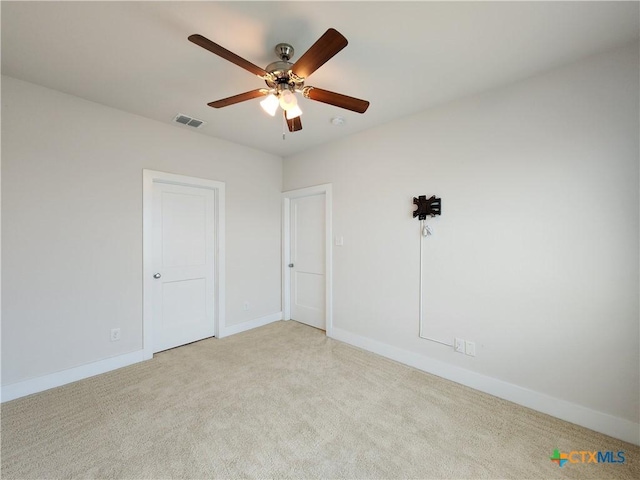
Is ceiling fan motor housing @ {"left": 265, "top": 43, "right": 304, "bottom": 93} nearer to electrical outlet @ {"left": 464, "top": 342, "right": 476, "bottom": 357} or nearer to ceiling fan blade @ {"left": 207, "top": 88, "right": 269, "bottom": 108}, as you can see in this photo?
ceiling fan blade @ {"left": 207, "top": 88, "right": 269, "bottom": 108}

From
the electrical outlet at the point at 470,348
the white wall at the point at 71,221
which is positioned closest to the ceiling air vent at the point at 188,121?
the white wall at the point at 71,221

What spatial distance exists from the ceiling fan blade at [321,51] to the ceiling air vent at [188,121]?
178 centimetres

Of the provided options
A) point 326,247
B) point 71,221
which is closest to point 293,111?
point 326,247

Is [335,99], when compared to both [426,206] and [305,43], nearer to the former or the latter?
[305,43]

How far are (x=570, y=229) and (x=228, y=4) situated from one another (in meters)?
2.65

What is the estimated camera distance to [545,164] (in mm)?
2023

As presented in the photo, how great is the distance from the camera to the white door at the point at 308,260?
378 cm

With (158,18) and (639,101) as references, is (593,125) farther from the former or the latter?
(158,18)

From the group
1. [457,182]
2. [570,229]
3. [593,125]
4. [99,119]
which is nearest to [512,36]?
[593,125]

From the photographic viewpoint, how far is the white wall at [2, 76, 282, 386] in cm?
216

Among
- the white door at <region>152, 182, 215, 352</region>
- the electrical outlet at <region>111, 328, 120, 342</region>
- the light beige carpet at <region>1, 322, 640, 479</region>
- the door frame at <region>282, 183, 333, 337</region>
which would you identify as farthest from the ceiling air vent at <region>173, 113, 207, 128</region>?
the light beige carpet at <region>1, 322, 640, 479</region>

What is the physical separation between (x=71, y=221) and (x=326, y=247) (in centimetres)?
262

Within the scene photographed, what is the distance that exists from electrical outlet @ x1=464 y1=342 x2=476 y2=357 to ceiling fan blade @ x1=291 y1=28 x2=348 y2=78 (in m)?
2.49

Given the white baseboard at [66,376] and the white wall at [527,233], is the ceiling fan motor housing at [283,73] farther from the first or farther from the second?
the white baseboard at [66,376]
